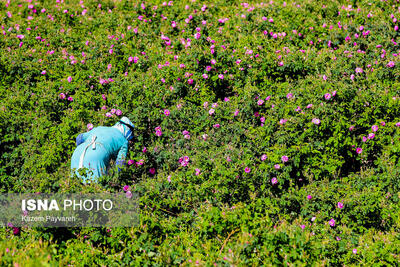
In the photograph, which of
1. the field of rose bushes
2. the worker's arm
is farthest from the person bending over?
the field of rose bushes

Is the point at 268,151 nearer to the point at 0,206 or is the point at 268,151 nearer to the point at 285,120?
the point at 285,120

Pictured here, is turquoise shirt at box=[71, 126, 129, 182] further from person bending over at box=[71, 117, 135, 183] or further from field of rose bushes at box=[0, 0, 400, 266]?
field of rose bushes at box=[0, 0, 400, 266]

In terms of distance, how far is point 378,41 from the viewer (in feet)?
19.0

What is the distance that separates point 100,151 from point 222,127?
1.61m

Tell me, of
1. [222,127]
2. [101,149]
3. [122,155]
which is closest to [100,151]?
[101,149]

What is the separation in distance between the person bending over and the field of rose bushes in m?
0.18

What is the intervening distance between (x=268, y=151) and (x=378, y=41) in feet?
9.97

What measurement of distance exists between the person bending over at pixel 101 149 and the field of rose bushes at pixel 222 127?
181mm

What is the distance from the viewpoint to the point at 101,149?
13.2 feet

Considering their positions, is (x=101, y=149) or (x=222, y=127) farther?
(x=222, y=127)

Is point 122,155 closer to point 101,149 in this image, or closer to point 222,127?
point 101,149

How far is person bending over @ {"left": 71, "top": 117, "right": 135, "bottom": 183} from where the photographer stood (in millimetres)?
3916

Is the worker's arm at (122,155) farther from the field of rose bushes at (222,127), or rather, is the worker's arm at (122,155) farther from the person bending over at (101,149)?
the field of rose bushes at (222,127)

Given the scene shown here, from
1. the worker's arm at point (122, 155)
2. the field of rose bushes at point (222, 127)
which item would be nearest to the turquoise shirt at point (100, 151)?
the worker's arm at point (122, 155)
